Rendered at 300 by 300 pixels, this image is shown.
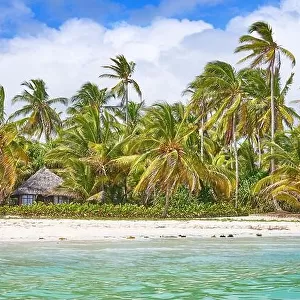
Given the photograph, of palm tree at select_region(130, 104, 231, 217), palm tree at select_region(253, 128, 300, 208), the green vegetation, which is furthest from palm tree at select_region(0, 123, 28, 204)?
palm tree at select_region(253, 128, 300, 208)

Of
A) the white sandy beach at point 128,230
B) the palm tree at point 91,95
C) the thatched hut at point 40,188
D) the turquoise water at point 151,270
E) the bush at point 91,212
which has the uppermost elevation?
the palm tree at point 91,95

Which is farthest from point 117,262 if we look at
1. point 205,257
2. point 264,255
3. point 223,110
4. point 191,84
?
point 191,84

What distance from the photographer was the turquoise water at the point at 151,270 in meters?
9.08

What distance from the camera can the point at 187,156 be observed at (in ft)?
89.9

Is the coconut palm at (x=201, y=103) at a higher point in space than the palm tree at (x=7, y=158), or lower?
higher

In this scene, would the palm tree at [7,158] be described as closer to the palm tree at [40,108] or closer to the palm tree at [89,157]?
the palm tree at [89,157]

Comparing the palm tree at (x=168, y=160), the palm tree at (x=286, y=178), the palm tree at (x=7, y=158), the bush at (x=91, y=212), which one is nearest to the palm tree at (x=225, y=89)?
the palm tree at (x=286, y=178)

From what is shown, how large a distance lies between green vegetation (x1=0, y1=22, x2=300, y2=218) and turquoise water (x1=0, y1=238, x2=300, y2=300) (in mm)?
9724

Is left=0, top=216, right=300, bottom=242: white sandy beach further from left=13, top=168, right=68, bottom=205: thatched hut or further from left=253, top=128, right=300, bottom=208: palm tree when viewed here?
left=13, top=168, right=68, bottom=205: thatched hut

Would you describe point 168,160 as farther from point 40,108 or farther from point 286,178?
point 40,108

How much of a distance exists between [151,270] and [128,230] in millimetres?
9711

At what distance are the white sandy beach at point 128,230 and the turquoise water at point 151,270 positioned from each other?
166 centimetres

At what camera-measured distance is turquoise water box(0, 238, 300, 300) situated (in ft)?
29.8

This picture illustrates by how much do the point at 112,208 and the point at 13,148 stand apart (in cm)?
602
